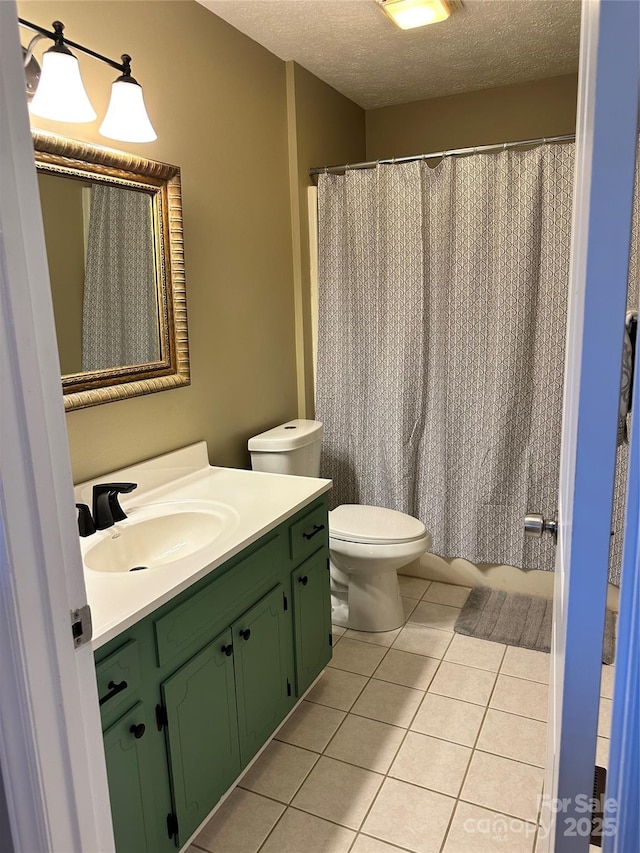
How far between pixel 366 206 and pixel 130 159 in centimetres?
126

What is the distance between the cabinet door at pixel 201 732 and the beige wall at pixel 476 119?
2763 mm

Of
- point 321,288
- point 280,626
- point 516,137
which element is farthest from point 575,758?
point 516,137

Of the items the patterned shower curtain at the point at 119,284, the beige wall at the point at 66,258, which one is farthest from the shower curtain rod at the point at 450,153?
the beige wall at the point at 66,258

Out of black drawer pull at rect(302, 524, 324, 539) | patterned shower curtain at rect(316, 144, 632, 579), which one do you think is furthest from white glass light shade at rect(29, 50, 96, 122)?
patterned shower curtain at rect(316, 144, 632, 579)

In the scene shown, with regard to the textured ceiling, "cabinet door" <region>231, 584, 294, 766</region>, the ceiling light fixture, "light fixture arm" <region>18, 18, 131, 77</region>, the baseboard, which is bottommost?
the baseboard

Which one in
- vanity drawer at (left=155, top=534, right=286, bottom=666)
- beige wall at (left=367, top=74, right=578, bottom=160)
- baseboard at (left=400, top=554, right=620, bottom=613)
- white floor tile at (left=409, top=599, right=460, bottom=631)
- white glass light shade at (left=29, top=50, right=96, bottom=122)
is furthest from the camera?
beige wall at (left=367, top=74, right=578, bottom=160)

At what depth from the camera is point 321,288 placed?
298 centimetres

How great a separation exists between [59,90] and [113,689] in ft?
4.68

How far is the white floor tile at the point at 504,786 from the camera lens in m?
A: 1.77

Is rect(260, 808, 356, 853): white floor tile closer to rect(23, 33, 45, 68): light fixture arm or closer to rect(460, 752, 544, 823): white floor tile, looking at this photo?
rect(460, 752, 544, 823): white floor tile

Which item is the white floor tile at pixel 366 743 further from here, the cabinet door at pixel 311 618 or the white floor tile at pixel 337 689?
the cabinet door at pixel 311 618

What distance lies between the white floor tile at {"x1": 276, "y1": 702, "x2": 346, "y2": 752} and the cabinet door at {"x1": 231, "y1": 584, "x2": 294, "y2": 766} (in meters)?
0.16

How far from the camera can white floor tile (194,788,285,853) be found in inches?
66.1

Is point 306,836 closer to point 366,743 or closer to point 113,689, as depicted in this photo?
point 366,743
